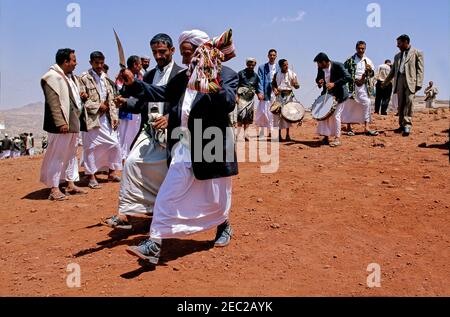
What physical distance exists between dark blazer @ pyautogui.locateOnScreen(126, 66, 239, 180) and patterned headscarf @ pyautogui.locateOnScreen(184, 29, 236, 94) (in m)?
0.13

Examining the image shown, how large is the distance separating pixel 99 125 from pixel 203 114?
367 centimetres

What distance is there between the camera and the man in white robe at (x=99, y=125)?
702cm

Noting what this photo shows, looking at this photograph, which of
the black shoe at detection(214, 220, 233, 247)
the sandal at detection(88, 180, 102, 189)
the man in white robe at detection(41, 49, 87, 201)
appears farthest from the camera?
the sandal at detection(88, 180, 102, 189)

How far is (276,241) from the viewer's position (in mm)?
4391

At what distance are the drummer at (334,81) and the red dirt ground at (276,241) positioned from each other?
219 cm

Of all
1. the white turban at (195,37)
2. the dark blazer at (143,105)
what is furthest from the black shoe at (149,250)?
the white turban at (195,37)

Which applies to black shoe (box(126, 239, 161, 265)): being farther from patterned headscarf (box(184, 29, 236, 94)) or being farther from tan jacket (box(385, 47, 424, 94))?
tan jacket (box(385, 47, 424, 94))

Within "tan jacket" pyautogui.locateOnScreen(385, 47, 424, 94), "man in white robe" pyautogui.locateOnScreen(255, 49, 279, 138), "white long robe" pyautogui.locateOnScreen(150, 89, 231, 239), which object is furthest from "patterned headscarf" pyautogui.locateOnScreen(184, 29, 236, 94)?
"tan jacket" pyautogui.locateOnScreen(385, 47, 424, 94)

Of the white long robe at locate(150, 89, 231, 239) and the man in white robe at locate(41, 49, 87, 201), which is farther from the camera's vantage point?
the man in white robe at locate(41, 49, 87, 201)

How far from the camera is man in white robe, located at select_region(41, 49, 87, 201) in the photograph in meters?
6.09

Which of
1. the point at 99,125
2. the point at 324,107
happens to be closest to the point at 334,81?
the point at 324,107

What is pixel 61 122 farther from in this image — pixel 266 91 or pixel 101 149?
pixel 266 91
